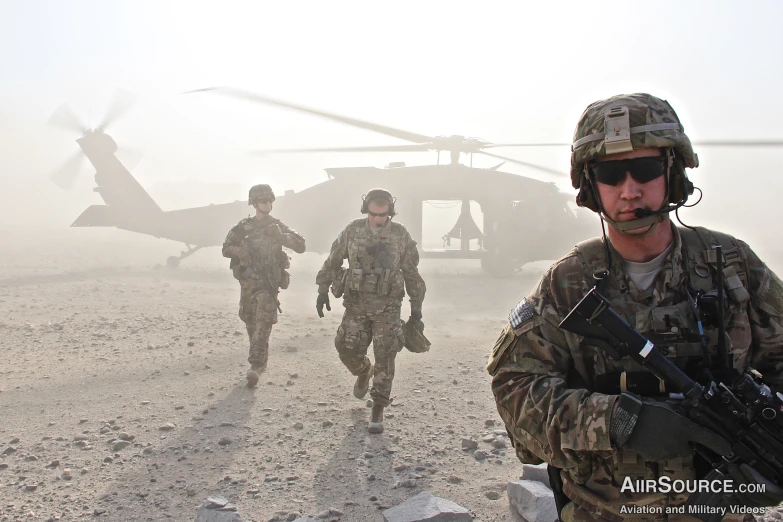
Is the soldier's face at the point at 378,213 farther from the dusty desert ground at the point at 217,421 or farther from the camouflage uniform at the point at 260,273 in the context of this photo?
the dusty desert ground at the point at 217,421

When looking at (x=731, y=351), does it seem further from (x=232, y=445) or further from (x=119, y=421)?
(x=119, y=421)

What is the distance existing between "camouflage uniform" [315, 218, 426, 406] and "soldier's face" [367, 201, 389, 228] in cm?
8

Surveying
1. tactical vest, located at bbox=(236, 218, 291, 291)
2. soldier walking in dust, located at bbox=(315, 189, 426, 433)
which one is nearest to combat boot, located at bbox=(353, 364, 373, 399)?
soldier walking in dust, located at bbox=(315, 189, 426, 433)

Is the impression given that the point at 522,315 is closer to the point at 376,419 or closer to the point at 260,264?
the point at 376,419

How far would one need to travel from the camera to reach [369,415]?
4812 millimetres

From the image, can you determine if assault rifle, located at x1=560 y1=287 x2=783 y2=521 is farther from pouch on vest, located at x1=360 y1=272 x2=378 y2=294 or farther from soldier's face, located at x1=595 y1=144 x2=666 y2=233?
pouch on vest, located at x1=360 y1=272 x2=378 y2=294

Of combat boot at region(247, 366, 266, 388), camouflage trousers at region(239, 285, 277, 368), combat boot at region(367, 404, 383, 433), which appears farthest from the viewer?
camouflage trousers at region(239, 285, 277, 368)

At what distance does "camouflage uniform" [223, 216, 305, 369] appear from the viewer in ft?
18.7

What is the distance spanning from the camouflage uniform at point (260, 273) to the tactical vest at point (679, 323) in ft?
14.8

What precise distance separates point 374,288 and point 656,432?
354 cm

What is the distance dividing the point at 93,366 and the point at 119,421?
1.82 metres

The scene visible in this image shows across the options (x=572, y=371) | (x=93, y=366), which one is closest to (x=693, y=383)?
(x=572, y=371)

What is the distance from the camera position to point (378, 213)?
485 cm

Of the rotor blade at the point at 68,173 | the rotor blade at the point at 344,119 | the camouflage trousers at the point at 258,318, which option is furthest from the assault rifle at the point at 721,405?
the rotor blade at the point at 68,173
